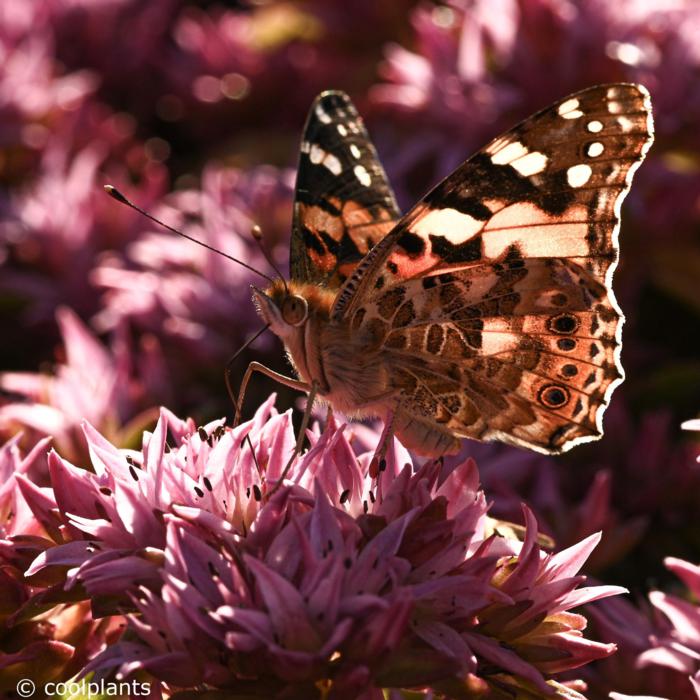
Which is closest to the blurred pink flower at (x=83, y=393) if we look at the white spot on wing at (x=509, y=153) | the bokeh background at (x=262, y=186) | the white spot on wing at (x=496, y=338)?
the bokeh background at (x=262, y=186)

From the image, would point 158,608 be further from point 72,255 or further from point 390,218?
point 72,255

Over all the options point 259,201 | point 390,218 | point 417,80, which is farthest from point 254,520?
point 417,80

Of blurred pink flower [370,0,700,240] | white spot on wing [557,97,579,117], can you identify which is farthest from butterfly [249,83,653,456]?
blurred pink flower [370,0,700,240]

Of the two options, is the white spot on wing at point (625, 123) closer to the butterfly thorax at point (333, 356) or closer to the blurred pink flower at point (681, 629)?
the butterfly thorax at point (333, 356)

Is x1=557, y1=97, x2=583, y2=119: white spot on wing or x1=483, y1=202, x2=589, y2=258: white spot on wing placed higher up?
x1=557, y1=97, x2=583, y2=119: white spot on wing

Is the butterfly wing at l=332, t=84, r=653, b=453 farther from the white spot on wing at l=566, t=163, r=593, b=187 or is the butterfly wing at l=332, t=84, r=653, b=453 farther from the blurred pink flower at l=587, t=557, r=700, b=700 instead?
the blurred pink flower at l=587, t=557, r=700, b=700

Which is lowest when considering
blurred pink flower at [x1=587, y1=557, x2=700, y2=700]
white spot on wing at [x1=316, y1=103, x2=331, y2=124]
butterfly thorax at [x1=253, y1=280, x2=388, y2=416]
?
blurred pink flower at [x1=587, y1=557, x2=700, y2=700]

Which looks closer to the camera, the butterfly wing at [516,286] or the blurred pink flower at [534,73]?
the butterfly wing at [516,286]
